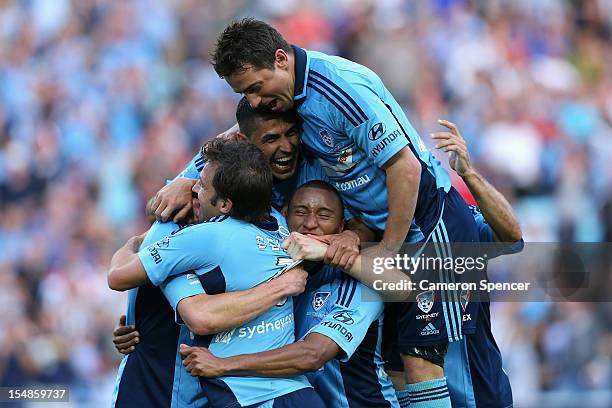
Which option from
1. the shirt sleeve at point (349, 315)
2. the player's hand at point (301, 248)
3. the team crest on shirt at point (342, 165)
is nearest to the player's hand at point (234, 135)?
the team crest on shirt at point (342, 165)

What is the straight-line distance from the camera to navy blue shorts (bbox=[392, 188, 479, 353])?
5.79 meters

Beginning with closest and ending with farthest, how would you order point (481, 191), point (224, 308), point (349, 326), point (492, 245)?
point (224, 308), point (349, 326), point (481, 191), point (492, 245)

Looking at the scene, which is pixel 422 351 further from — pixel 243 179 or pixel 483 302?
pixel 243 179

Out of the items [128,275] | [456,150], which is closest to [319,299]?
[128,275]

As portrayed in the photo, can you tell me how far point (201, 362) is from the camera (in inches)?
199

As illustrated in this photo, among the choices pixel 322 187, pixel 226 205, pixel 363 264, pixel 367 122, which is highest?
pixel 367 122

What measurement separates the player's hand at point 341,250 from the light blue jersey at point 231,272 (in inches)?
11.9

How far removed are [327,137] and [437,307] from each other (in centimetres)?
106

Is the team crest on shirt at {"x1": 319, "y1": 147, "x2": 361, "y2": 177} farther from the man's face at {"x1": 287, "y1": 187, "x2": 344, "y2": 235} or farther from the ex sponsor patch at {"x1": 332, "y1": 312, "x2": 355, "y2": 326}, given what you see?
the ex sponsor patch at {"x1": 332, "y1": 312, "x2": 355, "y2": 326}

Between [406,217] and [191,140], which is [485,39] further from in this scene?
[406,217]

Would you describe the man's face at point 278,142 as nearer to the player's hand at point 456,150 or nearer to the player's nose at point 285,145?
the player's nose at point 285,145

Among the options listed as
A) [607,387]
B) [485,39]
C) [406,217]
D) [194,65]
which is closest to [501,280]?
[607,387]

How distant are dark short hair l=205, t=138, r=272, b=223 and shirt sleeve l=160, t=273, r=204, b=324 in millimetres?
355

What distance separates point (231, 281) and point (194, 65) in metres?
8.26
